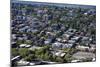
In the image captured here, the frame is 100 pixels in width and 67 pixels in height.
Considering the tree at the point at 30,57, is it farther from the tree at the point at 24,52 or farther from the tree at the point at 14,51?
the tree at the point at 14,51

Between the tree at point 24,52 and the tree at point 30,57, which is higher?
the tree at point 24,52

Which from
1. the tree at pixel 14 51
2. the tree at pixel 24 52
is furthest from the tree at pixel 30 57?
the tree at pixel 14 51

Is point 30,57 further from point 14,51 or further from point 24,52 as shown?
point 14,51

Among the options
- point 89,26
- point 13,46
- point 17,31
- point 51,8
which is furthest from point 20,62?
point 89,26

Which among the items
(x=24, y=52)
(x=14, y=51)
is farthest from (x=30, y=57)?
(x=14, y=51)

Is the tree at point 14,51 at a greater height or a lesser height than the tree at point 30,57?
greater

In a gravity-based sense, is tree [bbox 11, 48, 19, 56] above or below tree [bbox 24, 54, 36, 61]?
above

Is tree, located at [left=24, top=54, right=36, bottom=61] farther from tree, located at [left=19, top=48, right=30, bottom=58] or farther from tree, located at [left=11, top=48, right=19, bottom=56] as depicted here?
tree, located at [left=11, top=48, right=19, bottom=56]

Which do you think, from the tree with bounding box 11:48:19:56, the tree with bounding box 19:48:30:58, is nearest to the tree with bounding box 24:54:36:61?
the tree with bounding box 19:48:30:58
